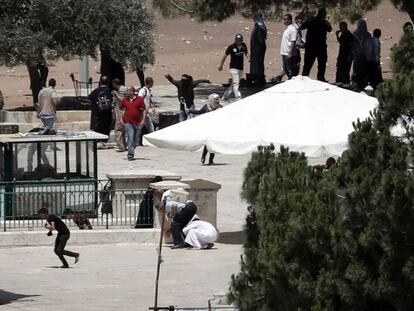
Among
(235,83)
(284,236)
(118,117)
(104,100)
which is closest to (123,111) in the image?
(118,117)

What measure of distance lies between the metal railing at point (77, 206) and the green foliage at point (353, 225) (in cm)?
947

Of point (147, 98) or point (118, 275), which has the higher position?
point (147, 98)

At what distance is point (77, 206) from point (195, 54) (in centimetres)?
2831

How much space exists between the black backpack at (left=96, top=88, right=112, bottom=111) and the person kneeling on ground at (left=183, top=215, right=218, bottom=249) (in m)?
9.30

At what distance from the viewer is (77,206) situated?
20672mm

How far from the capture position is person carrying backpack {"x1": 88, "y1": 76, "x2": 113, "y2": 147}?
28.7 meters

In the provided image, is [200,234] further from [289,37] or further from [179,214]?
[289,37]

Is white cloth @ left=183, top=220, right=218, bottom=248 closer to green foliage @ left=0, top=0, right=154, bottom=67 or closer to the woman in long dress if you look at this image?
green foliage @ left=0, top=0, right=154, bottom=67

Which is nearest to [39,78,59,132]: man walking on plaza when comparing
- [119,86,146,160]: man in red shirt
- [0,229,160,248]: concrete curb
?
[119,86,146,160]: man in red shirt

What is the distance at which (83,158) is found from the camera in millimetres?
21594

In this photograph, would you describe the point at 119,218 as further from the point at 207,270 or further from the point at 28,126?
the point at 28,126

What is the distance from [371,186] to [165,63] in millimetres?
36397

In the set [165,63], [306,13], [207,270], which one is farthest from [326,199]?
[165,63]

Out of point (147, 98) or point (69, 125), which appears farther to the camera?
point (69, 125)
